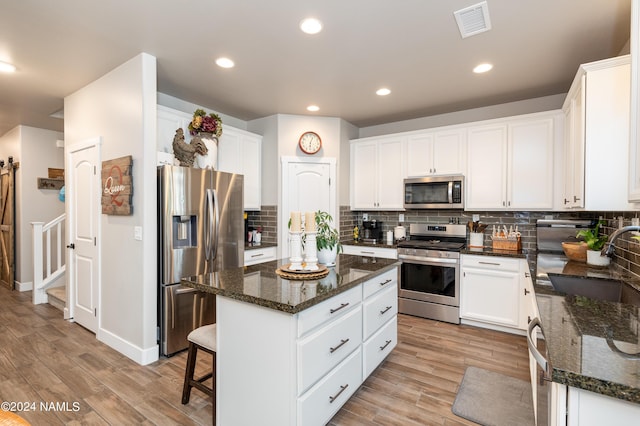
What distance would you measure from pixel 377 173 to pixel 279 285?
299 cm

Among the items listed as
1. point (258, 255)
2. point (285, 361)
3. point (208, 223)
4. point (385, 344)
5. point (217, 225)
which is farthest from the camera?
point (258, 255)

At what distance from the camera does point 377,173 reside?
445 cm

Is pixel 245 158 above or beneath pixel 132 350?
above

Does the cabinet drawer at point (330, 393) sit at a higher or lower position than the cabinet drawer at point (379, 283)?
lower

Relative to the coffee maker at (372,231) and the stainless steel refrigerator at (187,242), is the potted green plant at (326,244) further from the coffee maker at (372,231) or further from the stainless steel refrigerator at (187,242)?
the coffee maker at (372,231)

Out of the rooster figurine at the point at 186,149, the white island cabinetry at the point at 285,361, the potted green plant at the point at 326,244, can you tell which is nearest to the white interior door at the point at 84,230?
the rooster figurine at the point at 186,149

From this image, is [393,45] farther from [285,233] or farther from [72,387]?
[72,387]

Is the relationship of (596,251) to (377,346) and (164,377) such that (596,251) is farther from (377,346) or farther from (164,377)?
(164,377)

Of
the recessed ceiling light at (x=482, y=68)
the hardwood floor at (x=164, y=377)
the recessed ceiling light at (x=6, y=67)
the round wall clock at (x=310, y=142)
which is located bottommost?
the hardwood floor at (x=164, y=377)

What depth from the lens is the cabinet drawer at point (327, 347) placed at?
159 cm

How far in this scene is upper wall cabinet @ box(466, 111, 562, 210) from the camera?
11.0 ft

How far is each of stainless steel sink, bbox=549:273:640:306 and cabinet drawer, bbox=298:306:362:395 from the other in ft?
4.26

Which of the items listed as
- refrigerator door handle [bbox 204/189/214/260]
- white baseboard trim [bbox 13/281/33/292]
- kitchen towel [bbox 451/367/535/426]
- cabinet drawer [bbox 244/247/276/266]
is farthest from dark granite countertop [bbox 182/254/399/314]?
white baseboard trim [bbox 13/281/33/292]

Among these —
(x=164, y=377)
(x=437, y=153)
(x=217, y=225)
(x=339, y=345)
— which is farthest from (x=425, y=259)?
(x=164, y=377)
